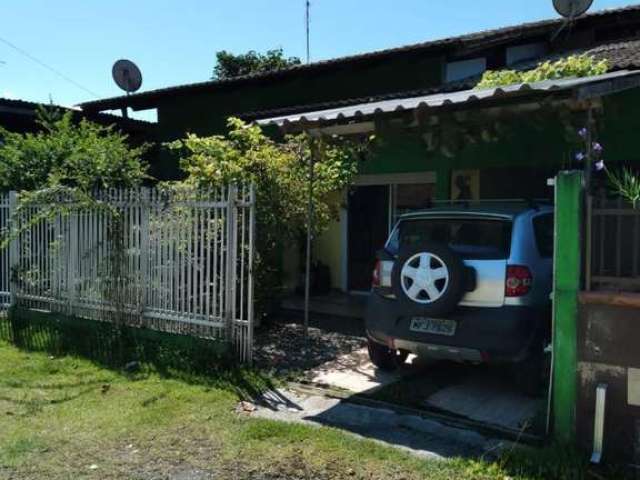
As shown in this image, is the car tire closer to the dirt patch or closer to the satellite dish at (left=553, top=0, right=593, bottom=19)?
the dirt patch

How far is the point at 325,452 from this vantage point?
451 cm

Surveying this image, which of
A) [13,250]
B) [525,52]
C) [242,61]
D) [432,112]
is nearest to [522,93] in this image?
[432,112]

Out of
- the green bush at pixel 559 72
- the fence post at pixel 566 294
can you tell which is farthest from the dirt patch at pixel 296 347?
the green bush at pixel 559 72

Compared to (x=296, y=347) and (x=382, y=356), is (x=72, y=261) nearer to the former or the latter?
(x=296, y=347)

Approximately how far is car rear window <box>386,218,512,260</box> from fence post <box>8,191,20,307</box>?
5.57 m

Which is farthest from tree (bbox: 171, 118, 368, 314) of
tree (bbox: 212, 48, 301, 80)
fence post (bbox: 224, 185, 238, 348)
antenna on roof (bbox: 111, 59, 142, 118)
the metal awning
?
tree (bbox: 212, 48, 301, 80)

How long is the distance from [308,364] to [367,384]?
95 centimetres

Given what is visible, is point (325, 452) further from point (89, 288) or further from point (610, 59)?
point (610, 59)

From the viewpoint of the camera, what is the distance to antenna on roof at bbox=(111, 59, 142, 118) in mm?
15852

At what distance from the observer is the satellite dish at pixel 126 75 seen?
52.0 ft

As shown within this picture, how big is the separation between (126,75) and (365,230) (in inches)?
332

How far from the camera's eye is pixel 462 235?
230 inches

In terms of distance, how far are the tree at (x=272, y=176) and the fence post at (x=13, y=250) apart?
7.95 ft

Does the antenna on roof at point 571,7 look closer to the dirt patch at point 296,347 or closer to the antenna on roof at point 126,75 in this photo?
the dirt patch at point 296,347
